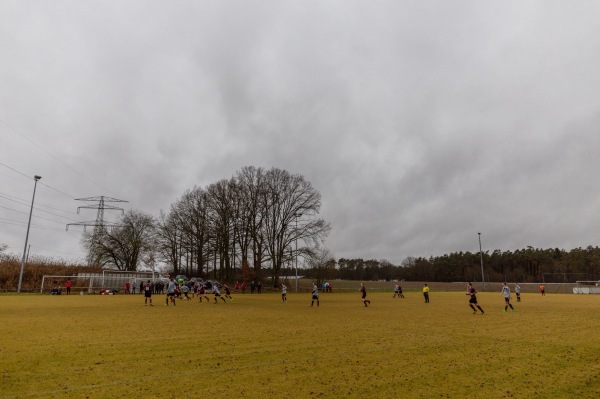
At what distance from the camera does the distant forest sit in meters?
127

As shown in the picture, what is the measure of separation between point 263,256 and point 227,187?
1383cm

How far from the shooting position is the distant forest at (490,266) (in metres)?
127

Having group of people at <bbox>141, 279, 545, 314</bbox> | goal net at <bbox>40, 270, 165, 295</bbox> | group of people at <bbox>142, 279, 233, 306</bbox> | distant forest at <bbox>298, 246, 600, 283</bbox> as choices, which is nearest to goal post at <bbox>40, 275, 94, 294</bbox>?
goal net at <bbox>40, 270, 165, 295</bbox>

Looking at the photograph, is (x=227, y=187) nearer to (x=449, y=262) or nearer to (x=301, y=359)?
(x=301, y=359)

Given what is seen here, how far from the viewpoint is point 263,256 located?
6241 cm

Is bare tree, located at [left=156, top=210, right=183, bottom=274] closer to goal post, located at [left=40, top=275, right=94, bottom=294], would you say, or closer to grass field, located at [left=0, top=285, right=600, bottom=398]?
goal post, located at [left=40, top=275, right=94, bottom=294]

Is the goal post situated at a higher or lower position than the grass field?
higher

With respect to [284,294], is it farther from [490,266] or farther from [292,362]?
[490,266]

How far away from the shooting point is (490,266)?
14950cm

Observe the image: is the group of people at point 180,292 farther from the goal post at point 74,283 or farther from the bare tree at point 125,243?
the bare tree at point 125,243

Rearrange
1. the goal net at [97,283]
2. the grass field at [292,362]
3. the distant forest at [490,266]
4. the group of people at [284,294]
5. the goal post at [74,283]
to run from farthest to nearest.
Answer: the distant forest at [490,266], the goal net at [97,283], the goal post at [74,283], the group of people at [284,294], the grass field at [292,362]

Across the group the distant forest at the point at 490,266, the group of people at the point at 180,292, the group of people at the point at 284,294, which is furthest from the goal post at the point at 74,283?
the distant forest at the point at 490,266

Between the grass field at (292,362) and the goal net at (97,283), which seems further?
the goal net at (97,283)

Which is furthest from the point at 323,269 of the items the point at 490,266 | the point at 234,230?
the point at 490,266
